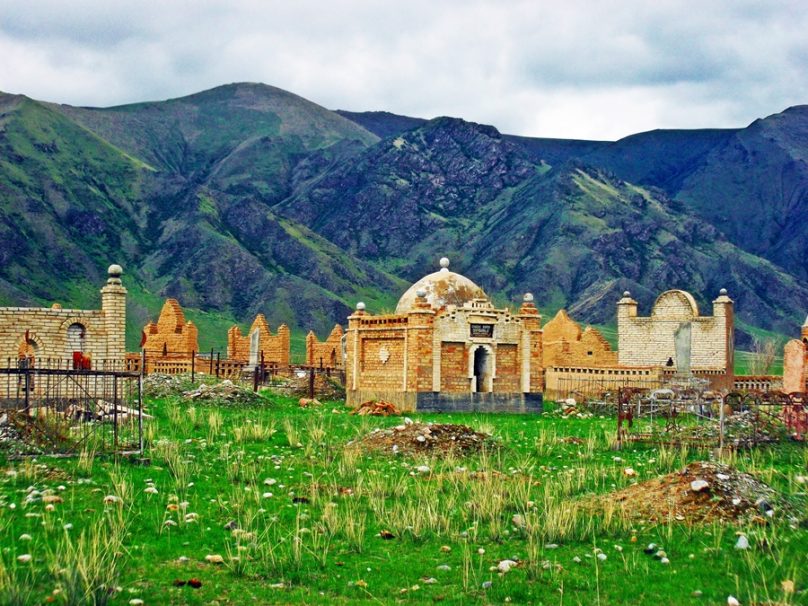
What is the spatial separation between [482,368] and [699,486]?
21507mm

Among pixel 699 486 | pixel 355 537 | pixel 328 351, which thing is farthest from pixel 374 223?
pixel 355 537

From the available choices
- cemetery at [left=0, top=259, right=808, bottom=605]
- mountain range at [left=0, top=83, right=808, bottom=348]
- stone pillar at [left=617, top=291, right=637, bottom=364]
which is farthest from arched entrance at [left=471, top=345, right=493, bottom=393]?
mountain range at [left=0, top=83, right=808, bottom=348]

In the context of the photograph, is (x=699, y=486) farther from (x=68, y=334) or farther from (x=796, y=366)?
(x=796, y=366)

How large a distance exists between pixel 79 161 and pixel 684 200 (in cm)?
9898

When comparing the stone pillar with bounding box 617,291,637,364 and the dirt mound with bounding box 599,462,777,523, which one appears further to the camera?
the stone pillar with bounding box 617,291,637,364

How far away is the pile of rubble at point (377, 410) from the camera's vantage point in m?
30.9

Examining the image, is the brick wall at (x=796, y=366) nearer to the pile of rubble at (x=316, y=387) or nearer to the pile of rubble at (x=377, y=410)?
the pile of rubble at (x=377, y=410)

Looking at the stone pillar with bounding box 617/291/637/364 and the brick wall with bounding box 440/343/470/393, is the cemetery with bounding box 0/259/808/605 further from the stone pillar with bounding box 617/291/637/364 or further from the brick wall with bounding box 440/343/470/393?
the stone pillar with bounding box 617/291/637/364

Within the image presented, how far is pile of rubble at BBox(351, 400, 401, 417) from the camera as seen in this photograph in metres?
30.9

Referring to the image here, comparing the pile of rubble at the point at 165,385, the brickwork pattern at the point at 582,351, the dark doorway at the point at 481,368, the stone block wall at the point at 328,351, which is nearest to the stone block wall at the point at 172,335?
the stone block wall at the point at 328,351

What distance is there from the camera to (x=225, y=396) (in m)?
31.3

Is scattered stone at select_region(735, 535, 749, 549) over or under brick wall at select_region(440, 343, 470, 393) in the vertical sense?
under

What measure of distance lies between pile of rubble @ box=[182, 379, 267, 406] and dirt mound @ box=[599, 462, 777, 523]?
18446mm

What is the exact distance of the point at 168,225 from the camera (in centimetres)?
12350
